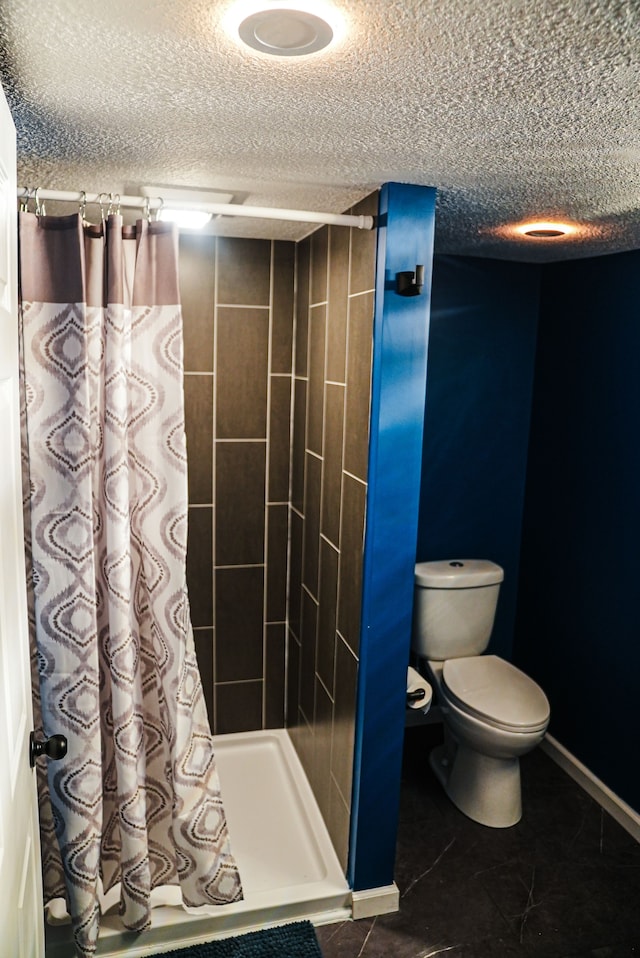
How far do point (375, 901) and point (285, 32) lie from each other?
229cm

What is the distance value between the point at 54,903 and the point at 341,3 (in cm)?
221

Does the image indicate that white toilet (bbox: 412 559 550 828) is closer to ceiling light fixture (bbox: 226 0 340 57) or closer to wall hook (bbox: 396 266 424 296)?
wall hook (bbox: 396 266 424 296)

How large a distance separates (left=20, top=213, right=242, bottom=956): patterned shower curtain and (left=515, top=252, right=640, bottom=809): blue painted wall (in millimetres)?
1588

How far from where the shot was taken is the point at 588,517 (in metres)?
2.92

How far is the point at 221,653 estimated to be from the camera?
3025 mm

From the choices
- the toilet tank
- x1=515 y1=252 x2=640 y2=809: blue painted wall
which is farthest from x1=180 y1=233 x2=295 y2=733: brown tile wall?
x1=515 y1=252 x2=640 y2=809: blue painted wall

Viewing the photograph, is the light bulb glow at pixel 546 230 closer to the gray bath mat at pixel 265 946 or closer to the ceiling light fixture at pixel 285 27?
the ceiling light fixture at pixel 285 27

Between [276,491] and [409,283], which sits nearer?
[409,283]

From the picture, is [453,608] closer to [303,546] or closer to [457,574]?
[457,574]

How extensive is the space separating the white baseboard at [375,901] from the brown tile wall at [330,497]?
0.10 metres

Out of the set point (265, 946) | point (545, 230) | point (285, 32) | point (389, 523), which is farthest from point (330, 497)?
point (285, 32)

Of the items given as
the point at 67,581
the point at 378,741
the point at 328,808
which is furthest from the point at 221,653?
the point at 67,581

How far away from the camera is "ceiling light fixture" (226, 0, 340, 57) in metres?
0.94

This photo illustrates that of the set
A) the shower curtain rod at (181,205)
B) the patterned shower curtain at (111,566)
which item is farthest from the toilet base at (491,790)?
the shower curtain rod at (181,205)
